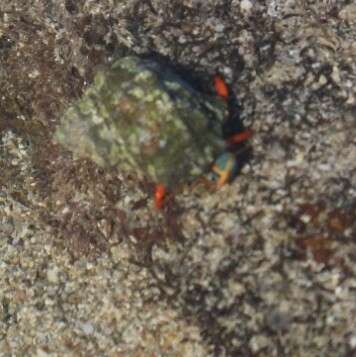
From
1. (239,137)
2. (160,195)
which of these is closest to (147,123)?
(160,195)

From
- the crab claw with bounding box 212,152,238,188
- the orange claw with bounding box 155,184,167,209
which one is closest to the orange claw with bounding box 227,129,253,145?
the crab claw with bounding box 212,152,238,188

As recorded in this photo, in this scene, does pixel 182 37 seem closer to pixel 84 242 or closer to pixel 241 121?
pixel 241 121

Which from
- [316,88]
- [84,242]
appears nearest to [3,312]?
[84,242]

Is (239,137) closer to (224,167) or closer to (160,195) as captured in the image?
(224,167)

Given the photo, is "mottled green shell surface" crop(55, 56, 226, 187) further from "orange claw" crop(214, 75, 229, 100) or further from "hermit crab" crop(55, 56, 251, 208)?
"orange claw" crop(214, 75, 229, 100)

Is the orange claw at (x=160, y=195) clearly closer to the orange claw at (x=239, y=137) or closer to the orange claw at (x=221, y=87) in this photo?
the orange claw at (x=239, y=137)

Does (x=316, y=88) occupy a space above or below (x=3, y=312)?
above
